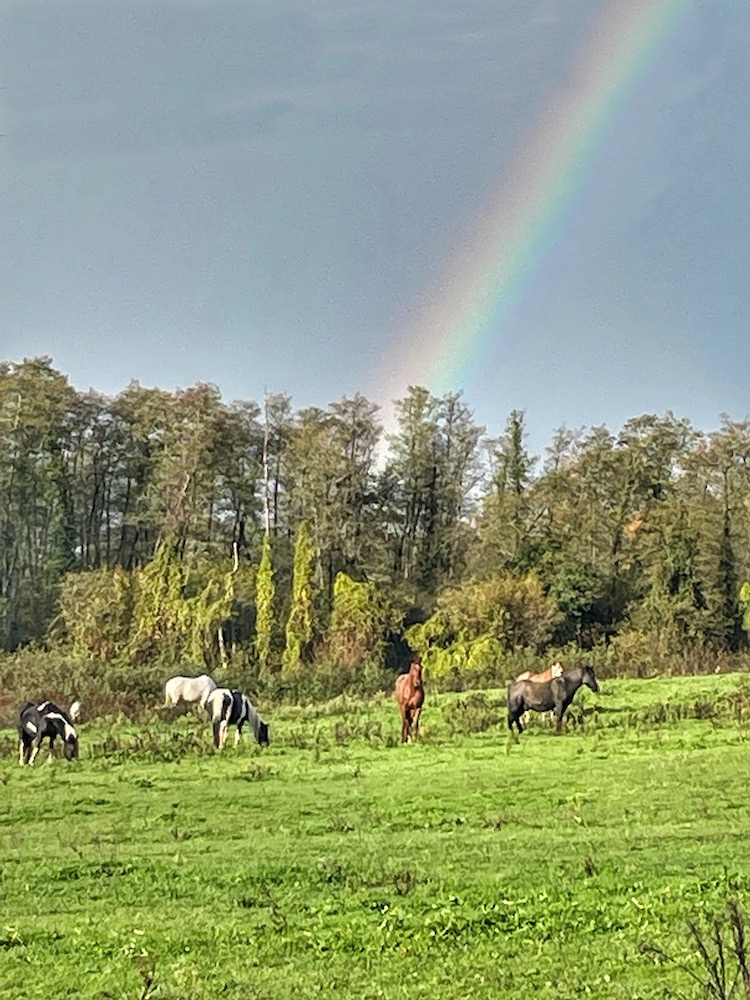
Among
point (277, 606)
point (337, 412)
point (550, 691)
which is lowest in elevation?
point (550, 691)

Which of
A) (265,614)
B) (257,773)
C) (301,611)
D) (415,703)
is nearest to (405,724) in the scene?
(415,703)

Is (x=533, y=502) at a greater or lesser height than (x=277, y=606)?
greater

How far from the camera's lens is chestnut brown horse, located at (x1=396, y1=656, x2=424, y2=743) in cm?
2144

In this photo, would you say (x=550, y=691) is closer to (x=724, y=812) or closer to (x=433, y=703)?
(x=433, y=703)

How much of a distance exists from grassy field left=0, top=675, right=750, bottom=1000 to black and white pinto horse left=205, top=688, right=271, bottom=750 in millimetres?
577

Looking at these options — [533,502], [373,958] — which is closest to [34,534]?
[533,502]

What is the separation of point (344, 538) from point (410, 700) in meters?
22.4

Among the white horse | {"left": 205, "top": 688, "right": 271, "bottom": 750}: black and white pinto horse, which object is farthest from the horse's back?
the white horse

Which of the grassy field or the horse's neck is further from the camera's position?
the horse's neck

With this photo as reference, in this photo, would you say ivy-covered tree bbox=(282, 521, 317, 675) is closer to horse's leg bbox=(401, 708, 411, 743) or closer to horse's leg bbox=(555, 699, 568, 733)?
horse's leg bbox=(401, 708, 411, 743)

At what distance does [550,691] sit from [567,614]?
53.2ft

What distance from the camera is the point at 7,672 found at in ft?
115

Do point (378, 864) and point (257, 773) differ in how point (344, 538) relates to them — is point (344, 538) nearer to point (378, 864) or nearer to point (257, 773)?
point (257, 773)

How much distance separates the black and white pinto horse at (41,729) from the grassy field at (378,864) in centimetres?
35
